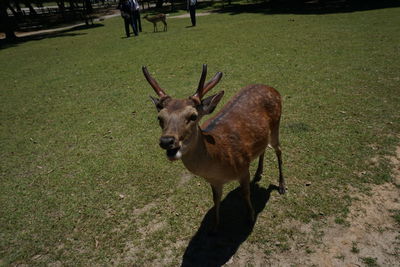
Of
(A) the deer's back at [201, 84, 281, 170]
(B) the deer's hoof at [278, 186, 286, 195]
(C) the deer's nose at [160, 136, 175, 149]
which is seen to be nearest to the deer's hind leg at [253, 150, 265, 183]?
(B) the deer's hoof at [278, 186, 286, 195]

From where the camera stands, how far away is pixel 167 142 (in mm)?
2572

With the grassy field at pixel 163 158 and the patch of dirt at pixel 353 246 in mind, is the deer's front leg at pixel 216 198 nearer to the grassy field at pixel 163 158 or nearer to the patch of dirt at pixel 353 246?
the grassy field at pixel 163 158

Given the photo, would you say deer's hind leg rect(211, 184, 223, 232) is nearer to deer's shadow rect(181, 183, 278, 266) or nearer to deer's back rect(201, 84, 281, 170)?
deer's shadow rect(181, 183, 278, 266)

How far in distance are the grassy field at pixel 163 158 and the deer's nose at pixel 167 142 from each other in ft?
6.14

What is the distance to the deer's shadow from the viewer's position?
3674 millimetres

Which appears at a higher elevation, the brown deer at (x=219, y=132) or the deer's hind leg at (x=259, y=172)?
the brown deer at (x=219, y=132)

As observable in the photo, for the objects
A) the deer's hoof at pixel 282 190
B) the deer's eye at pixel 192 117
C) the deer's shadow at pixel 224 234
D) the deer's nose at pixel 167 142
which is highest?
the deer's eye at pixel 192 117

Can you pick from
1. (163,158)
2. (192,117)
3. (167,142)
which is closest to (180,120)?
(192,117)

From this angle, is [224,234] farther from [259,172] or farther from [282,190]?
[259,172]

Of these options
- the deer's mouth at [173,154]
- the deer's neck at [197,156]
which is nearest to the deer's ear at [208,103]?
the deer's neck at [197,156]

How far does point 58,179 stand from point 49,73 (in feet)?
29.8

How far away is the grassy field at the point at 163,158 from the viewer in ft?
13.1

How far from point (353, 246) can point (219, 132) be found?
7.21 ft

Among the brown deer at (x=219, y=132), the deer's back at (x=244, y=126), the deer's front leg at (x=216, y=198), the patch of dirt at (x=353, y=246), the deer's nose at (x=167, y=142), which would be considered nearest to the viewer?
the deer's nose at (x=167, y=142)
